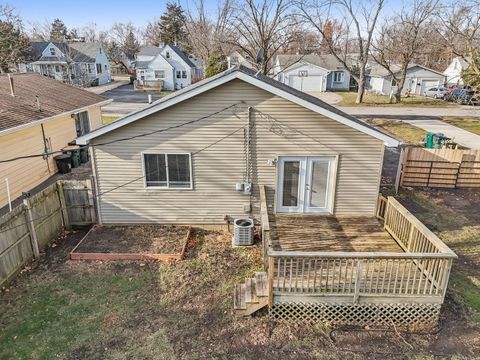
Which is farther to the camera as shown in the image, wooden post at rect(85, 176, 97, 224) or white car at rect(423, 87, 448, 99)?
white car at rect(423, 87, 448, 99)

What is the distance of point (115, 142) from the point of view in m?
10.1

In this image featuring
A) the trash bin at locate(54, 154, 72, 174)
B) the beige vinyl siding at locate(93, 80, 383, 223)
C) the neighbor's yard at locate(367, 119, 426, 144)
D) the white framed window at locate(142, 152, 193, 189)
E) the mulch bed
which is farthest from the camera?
the neighbor's yard at locate(367, 119, 426, 144)

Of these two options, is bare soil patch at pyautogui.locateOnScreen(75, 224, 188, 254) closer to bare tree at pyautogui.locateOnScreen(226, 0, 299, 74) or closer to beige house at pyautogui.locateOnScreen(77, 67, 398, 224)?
beige house at pyautogui.locateOnScreen(77, 67, 398, 224)

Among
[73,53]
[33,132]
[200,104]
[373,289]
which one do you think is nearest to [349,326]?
[373,289]

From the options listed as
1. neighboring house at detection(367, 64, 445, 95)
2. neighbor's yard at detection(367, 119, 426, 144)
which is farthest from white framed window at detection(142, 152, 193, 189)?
neighboring house at detection(367, 64, 445, 95)

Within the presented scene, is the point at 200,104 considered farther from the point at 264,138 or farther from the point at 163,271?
the point at 163,271

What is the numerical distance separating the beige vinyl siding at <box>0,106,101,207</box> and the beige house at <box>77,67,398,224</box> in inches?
169

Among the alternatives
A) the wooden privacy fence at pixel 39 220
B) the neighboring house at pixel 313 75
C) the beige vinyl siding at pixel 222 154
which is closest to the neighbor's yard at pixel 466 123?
the beige vinyl siding at pixel 222 154

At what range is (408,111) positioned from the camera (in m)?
35.1

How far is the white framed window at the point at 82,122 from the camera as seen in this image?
18.7m

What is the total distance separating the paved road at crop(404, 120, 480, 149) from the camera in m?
22.1

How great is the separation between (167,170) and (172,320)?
183 inches

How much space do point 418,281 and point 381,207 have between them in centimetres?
376

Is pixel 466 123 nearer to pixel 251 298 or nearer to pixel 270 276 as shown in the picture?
pixel 270 276
